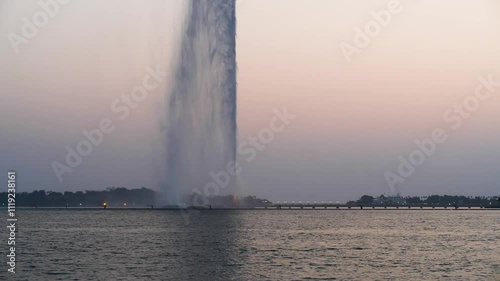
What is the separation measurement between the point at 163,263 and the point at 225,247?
46.7ft

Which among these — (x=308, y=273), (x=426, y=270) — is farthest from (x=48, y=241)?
(x=426, y=270)

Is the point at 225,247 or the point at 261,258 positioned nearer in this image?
the point at 261,258

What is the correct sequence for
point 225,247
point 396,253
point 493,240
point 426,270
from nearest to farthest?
point 426,270 → point 396,253 → point 225,247 → point 493,240

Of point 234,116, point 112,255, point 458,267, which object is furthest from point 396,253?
point 234,116

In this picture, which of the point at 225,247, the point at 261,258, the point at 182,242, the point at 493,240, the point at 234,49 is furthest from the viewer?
the point at 234,49

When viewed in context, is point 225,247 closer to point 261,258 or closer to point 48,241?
point 261,258


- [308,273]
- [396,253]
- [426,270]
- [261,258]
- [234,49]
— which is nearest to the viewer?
[308,273]

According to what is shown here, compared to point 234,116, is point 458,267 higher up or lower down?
lower down

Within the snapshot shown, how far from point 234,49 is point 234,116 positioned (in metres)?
10.7

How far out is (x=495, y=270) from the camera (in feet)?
153

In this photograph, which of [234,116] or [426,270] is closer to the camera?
[426,270]

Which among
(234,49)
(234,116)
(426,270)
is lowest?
(426,270)

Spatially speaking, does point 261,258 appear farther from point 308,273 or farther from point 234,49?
point 234,49

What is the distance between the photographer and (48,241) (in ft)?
233
